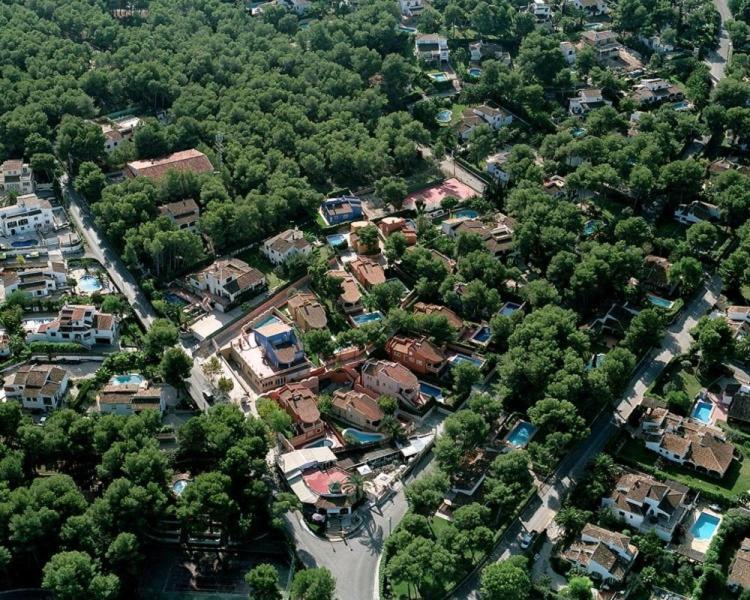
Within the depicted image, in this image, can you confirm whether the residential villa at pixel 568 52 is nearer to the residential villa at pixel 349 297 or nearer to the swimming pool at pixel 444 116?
the swimming pool at pixel 444 116

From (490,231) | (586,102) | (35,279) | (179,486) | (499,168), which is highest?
(586,102)

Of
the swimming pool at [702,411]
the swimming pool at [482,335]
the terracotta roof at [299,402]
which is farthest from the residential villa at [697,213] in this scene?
the terracotta roof at [299,402]

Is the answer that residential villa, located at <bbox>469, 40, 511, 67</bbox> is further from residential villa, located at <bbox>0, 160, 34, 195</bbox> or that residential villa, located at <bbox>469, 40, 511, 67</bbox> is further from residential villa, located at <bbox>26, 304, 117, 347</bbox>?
residential villa, located at <bbox>26, 304, 117, 347</bbox>

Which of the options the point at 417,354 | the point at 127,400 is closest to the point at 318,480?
the point at 417,354

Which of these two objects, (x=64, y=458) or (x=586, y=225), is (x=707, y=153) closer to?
(x=586, y=225)

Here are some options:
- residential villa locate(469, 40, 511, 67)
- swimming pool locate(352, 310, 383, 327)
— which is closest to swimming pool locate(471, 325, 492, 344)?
swimming pool locate(352, 310, 383, 327)

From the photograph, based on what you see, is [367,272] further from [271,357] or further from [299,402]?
[299,402]

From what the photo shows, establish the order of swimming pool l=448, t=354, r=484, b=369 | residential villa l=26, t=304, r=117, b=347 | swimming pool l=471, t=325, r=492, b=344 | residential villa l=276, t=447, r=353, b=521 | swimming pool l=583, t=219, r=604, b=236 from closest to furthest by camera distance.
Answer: residential villa l=276, t=447, r=353, b=521
residential villa l=26, t=304, r=117, b=347
swimming pool l=448, t=354, r=484, b=369
swimming pool l=471, t=325, r=492, b=344
swimming pool l=583, t=219, r=604, b=236
